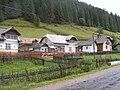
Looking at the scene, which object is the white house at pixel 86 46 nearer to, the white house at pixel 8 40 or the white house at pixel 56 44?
the white house at pixel 56 44

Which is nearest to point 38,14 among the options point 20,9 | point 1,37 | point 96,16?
point 20,9

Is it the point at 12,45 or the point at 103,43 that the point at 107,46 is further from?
the point at 12,45

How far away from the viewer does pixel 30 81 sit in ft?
99.1

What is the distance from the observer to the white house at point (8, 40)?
74.4m

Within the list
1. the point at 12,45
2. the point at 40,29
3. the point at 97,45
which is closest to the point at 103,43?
the point at 97,45

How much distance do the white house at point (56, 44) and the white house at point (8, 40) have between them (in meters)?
16.8

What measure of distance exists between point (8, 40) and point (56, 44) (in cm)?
2594

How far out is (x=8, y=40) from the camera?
249 feet

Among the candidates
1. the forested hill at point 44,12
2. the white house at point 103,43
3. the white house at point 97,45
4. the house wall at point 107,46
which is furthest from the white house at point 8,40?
the forested hill at point 44,12

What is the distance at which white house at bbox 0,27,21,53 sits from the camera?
74.4m

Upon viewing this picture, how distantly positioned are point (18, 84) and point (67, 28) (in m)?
130

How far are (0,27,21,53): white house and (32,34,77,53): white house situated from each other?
55.0 feet

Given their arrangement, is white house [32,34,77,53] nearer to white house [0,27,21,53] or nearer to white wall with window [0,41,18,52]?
white house [0,27,21,53]

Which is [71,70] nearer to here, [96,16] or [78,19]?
[78,19]
